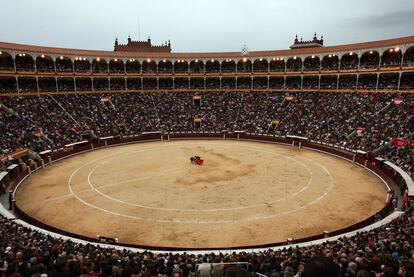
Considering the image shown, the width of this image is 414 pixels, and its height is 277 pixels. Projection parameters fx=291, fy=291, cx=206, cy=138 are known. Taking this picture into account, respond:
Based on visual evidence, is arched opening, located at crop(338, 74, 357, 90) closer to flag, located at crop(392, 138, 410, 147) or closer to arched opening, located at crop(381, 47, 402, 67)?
arched opening, located at crop(381, 47, 402, 67)

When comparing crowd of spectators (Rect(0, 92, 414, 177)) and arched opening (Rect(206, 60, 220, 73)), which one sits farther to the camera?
arched opening (Rect(206, 60, 220, 73))

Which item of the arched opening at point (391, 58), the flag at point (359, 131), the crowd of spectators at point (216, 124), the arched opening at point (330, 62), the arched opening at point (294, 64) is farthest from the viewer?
the arched opening at point (294, 64)

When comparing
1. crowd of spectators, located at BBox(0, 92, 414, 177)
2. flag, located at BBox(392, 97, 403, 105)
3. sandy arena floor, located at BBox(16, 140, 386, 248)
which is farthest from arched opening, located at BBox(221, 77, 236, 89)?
flag, located at BBox(392, 97, 403, 105)

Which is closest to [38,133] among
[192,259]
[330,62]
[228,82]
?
[192,259]

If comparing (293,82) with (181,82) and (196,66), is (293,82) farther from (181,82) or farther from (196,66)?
(181,82)

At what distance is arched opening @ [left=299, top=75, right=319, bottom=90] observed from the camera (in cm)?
6416

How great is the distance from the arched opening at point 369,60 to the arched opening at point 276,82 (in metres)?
16.7

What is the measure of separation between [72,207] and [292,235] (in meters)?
17.7

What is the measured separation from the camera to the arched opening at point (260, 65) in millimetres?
71688

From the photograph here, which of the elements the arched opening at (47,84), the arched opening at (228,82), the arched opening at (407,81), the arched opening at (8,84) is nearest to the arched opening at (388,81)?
the arched opening at (407,81)

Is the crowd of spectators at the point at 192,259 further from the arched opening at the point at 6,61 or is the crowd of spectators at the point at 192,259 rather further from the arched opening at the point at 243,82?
the arched opening at the point at 243,82

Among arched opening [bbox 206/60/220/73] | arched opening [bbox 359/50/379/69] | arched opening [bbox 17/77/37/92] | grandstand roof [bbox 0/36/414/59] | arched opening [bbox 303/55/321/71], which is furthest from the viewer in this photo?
arched opening [bbox 206/60/220/73]

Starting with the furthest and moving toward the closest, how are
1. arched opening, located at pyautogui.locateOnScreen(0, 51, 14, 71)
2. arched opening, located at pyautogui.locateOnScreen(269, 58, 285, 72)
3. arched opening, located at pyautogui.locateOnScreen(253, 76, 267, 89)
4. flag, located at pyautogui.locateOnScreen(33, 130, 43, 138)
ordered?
arched opening, located at pyautogui.locateOnScreen(253, 76, 267, 89), arched opening, located at pyautogui.locateOnScreen(269, 58, 285, 72), arched opening, located at pyautogui.locateOnScreen(0, 51, 14, 71), flag, located at pyautogui.locateOnScreen(33, 130, 43, 138)

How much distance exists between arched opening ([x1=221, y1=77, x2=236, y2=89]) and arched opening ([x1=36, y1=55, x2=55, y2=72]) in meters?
38.2
